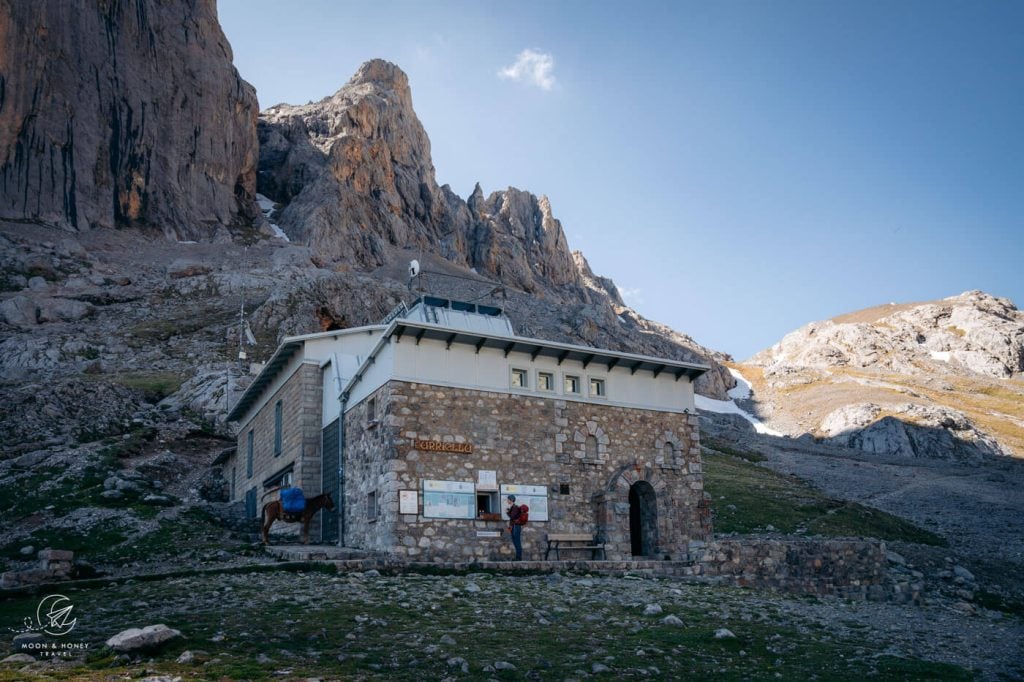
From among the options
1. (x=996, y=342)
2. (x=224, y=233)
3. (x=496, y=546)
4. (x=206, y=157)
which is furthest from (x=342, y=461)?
(x=996, y=342)

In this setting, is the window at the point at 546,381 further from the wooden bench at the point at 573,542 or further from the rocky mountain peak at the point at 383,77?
the rocky mountain peak at the point at 383,77

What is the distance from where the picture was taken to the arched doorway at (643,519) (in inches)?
953

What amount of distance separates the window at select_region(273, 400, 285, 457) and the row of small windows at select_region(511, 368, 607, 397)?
10.2 metres

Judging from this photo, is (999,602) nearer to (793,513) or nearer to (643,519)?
(643,519)

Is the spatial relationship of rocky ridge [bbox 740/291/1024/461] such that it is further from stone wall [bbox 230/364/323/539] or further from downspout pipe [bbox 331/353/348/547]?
downspout pipe [bbox 331/353/348/547]

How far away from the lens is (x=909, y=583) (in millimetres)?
23469

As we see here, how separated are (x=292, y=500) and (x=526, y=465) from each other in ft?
22.2

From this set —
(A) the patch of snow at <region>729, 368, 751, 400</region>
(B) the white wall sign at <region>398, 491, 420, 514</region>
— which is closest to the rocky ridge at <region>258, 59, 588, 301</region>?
(A) the patch of snow at <region>729, 368, 751, 400</region>

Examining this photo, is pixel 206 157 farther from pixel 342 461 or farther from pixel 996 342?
pixel 996 342

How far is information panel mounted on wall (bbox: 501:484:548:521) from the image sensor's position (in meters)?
21.8

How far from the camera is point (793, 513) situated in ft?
119

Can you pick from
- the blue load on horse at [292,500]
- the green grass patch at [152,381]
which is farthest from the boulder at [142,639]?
the green grass patch at [152,381]

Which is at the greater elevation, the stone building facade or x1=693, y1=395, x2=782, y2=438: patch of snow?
→ x1=693, y1=395, x2=782, y2=438: patch of snow

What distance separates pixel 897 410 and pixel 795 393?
28.7 meters
